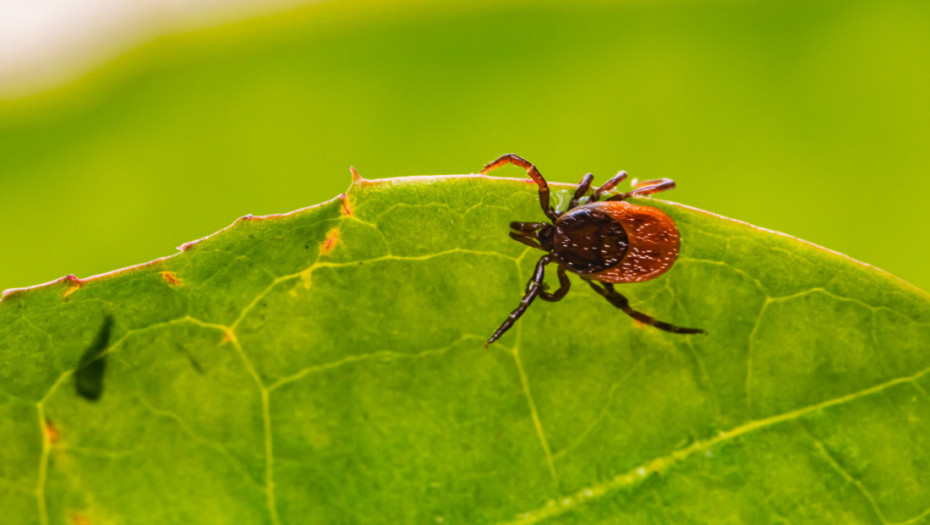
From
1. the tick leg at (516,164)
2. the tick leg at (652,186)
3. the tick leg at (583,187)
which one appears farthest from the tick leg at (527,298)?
the tick leg at (652,186)

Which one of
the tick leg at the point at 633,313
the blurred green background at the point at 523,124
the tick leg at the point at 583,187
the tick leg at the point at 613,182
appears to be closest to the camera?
the tick leg at the point at 633,313

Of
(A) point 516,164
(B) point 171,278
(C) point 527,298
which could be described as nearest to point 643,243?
(A) point 516,164

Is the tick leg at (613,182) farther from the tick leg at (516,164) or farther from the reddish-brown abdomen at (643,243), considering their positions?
the tick leg at (516,164)

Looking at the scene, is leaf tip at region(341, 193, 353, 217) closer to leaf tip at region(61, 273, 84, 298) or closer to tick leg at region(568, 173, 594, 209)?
A: leaf tip at region(61, 273, 84, 298)

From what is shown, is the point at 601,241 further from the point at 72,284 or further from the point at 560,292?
the point at 72,284

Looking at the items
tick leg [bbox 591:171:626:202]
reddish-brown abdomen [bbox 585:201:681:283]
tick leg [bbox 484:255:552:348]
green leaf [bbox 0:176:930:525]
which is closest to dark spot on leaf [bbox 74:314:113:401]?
green leaf [bbox 0:176:930:525]

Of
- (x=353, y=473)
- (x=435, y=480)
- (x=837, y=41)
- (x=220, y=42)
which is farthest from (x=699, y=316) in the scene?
(x=220, y=42)

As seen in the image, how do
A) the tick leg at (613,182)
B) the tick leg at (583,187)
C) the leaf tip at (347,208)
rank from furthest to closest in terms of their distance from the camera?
the tick leg at (613,182)
the tick leg at (583,187)
the leaf tip at (347,208)
